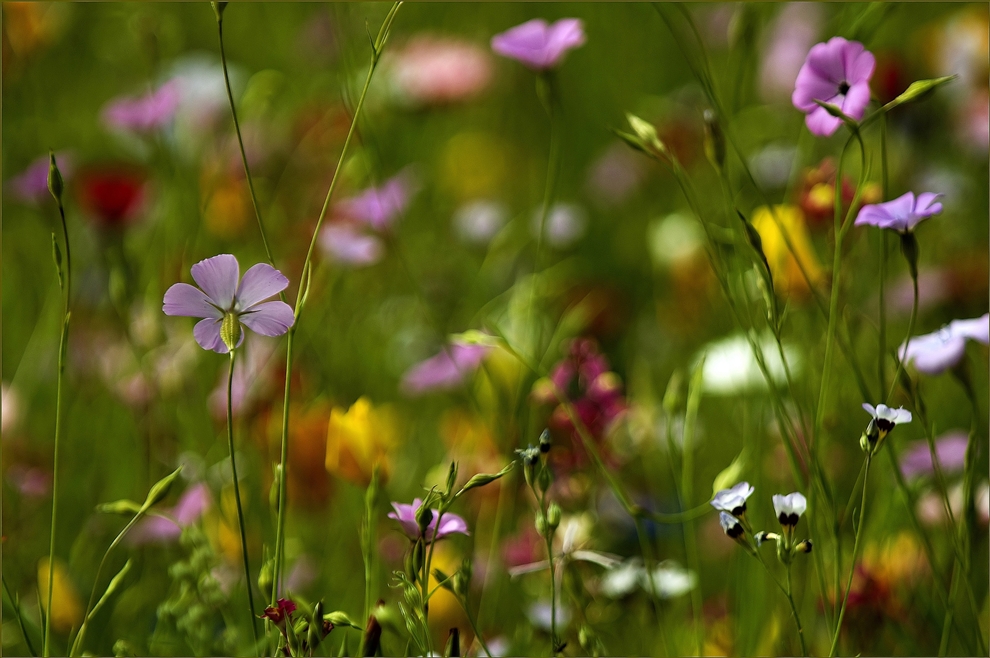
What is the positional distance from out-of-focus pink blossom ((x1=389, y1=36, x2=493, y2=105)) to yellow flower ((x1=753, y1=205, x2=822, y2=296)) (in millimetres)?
658

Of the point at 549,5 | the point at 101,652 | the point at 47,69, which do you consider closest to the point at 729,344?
the point at 101,652

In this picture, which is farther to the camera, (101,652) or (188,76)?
(188,76)

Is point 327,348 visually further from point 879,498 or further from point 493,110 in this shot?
point 493,110

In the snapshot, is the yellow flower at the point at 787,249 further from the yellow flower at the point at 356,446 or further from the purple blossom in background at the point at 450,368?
the yellow flower at the point at 356,446

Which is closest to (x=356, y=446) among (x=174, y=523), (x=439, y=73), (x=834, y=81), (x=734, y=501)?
(x=174, y=523)

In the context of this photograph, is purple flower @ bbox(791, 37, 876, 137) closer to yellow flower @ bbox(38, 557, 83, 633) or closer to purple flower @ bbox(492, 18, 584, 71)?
purple flower @ bbox(492, 18, 584, 71)

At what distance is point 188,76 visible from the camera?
1193 millimetres

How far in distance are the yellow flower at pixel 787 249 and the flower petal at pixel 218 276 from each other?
472 millimetres

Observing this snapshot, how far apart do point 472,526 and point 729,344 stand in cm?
36

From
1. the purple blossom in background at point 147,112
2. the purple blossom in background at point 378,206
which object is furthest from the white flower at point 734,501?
the purple blossom in background at point 147,112

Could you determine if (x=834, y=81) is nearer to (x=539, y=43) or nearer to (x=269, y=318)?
(x=539, y=43)

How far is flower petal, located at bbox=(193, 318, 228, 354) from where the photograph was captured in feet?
1.41

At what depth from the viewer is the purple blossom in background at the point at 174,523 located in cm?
64

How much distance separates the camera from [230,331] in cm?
42
